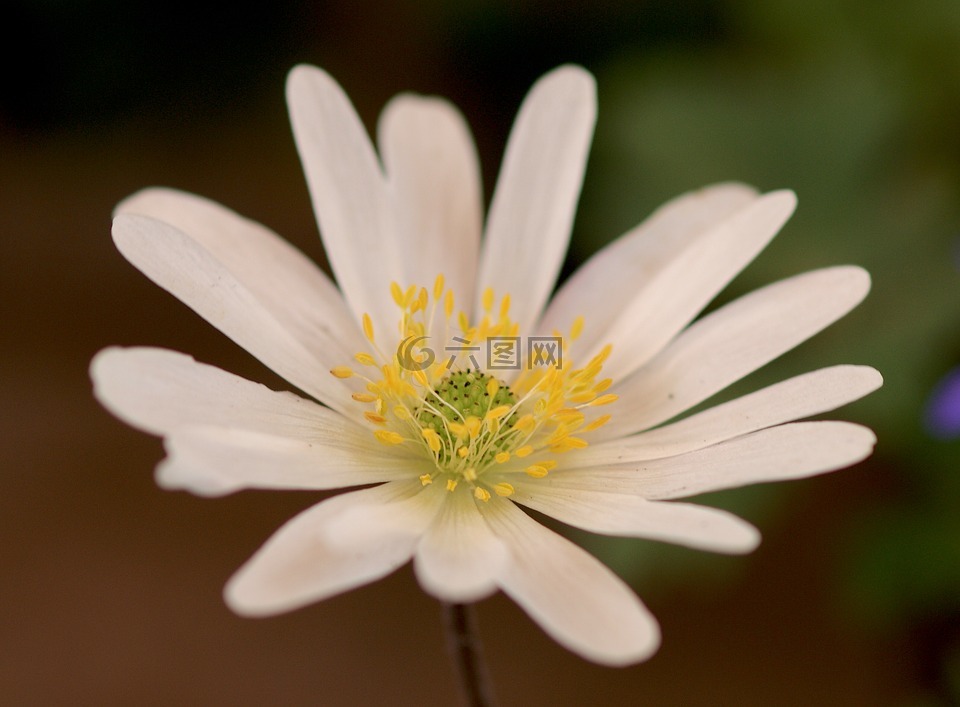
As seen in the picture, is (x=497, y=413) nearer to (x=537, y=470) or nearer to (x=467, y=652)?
(x=537, y=470)

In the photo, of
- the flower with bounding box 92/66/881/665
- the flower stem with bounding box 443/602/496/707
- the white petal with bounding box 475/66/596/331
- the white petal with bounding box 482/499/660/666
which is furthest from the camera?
the white petal with bounding box 475/66/596/331

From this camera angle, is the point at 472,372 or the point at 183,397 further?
the point at 472,372

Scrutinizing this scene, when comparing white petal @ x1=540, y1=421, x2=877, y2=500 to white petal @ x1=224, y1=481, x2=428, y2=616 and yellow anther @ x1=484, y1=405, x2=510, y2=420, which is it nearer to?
yellow anther @ x1=484, y1=405, x2=510, y2=420

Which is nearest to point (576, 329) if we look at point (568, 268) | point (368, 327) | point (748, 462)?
point (368, 327)

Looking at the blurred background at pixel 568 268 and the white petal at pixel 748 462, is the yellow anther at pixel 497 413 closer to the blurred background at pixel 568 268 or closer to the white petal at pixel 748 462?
the white petal at pixel 748 462

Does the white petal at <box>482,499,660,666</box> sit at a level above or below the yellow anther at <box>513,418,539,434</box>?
below

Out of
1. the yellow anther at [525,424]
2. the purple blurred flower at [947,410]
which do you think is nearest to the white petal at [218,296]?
the yellow anther at [525,424]

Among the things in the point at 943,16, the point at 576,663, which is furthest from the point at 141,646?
the point at 943,16

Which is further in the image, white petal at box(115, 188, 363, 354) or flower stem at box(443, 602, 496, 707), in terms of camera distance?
white petal at box(115, 188, 363, 354)

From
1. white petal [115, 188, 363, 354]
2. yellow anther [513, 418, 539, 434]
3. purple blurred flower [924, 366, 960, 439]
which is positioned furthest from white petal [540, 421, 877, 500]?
purple blurred flower [924, 366, 960, 439]
